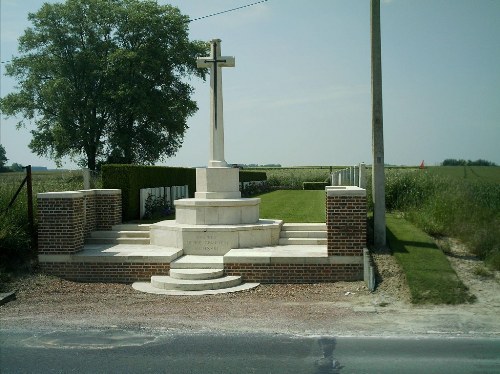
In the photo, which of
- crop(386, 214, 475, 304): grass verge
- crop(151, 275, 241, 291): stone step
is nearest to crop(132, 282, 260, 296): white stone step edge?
crop(151, 275, 241, 291): stone step

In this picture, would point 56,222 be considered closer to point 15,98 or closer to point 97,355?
point 97,355

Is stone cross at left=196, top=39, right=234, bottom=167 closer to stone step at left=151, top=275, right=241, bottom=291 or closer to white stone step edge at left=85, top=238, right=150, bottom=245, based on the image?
white stone step edge at left=85, top=238, right=150, bottom=245

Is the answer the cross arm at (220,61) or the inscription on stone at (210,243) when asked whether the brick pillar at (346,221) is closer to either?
the inscription on stone at (210,243)

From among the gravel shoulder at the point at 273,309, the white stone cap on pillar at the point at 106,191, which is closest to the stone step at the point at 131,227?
the white stone cap on pillar at the point at 106,191

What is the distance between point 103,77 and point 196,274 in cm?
2698

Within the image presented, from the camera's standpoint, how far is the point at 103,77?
34.2 meters

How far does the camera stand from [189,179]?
22.6m

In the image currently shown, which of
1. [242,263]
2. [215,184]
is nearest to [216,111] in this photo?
[215,184]

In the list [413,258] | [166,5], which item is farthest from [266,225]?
[166,5]

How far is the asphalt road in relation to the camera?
18.3 feet

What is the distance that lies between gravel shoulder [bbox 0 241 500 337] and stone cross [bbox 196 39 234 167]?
4.34 m

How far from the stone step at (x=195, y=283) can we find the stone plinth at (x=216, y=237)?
1.51m

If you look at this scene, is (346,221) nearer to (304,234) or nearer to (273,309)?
(304,234)

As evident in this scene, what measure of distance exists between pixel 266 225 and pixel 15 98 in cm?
2882
